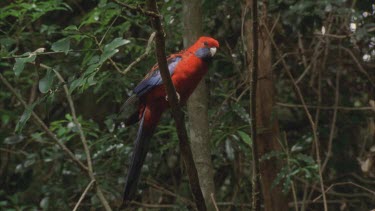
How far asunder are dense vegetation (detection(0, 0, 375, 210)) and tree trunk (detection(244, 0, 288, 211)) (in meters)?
0.11

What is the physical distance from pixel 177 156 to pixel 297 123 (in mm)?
947

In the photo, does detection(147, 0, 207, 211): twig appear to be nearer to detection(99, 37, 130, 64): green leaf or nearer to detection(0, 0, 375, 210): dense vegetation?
detection(99, 37, 130, 64): green leaf

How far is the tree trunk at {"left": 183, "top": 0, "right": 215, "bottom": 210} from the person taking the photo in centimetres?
297

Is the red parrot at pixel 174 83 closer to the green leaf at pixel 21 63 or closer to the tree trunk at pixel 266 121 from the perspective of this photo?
the tree trunk at pixel 266 121

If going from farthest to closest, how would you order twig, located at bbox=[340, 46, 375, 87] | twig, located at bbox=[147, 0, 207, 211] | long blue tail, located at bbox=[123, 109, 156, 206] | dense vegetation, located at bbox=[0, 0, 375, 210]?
twig, located at bbox=[340, 46, 375, 87]
dense vegetation, located at bbox=[0, 0, 375, 210]
long blue tail, located at bbox=[123, 109, 156, 206]
twig, located at bbox=[147, 0, 207, 211]

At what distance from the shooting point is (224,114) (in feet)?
11.6

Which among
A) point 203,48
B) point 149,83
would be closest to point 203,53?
point 203,48

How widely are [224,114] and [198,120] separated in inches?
21.9

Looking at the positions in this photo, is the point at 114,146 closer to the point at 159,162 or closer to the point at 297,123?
the point at 159,162

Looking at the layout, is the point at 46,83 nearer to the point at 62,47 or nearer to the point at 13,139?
the point at 62,47

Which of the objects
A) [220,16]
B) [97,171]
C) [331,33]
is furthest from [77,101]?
[331,33]

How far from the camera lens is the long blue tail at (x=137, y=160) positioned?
2664 mm

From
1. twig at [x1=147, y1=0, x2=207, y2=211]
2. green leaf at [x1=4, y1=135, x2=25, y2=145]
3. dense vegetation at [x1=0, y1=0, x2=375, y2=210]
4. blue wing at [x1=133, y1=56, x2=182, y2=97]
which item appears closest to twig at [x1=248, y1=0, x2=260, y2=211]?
twig at [x1=147, y1=0, x2=207, y2=211]

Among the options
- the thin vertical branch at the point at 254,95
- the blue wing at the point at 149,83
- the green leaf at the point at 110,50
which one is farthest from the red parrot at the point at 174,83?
the thin vertical branch at the point at 254,95
